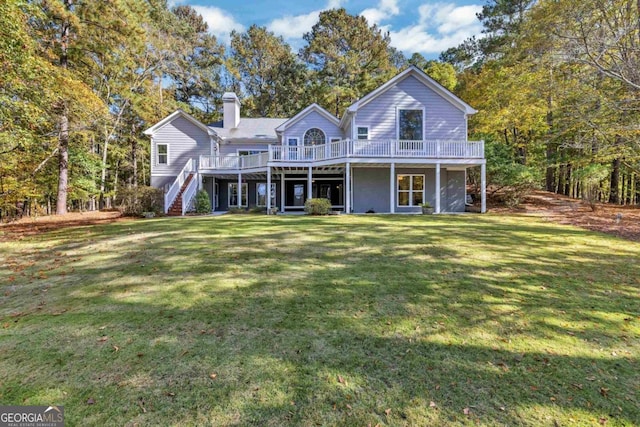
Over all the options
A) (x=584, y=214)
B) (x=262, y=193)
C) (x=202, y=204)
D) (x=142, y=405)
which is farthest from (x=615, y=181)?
(x=142, y=405)

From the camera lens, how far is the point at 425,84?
16781 millimetres

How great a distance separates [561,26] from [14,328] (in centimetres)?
1721

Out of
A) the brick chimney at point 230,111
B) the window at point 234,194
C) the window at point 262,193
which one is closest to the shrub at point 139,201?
the window at point 234,194

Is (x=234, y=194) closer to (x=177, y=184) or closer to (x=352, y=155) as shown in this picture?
(x=177, y=184)

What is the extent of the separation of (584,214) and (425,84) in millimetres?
9745

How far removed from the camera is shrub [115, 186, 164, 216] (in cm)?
1527

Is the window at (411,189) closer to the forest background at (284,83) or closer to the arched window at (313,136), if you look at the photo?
the forest background at (284,83)

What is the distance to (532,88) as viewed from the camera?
1534cm

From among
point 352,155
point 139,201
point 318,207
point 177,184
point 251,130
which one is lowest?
point 318,207

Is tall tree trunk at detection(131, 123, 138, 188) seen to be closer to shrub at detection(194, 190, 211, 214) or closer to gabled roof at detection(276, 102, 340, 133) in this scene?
shrub at detection(194, 190, 211, 214)

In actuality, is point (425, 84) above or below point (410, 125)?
above

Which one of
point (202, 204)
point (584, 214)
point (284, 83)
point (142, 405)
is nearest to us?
point (142, 405)

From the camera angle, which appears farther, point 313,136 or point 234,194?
point 234,194

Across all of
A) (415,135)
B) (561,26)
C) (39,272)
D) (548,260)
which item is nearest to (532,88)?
(561,26)
